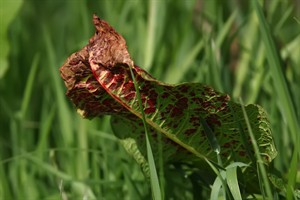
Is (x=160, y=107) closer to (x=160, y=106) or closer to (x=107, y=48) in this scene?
(x=160, y=106)

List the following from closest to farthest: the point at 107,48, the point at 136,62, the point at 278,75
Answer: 1. the point at 107,48
2. the point at 278,75
3. the point at 136,62

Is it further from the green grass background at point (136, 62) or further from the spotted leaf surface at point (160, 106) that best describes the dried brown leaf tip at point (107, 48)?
the green grass background at point (136, 62)

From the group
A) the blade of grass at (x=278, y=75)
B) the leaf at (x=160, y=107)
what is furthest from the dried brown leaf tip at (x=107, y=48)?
the blade of grass at (x=278, y=75)

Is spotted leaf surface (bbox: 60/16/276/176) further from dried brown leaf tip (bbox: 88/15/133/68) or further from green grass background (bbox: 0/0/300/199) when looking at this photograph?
green grass background (bbox: 0/0/300/199)

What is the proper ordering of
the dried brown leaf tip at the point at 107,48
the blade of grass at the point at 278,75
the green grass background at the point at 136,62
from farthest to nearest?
the green grass background at the point at 136,62, the blade of grass at the point at 278,75, the dried brown leaf tip at the point at 107,48

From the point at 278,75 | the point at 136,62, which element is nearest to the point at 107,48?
the point at 278,75

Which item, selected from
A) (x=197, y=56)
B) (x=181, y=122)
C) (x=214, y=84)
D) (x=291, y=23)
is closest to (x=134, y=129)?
(x=181, y=122)
